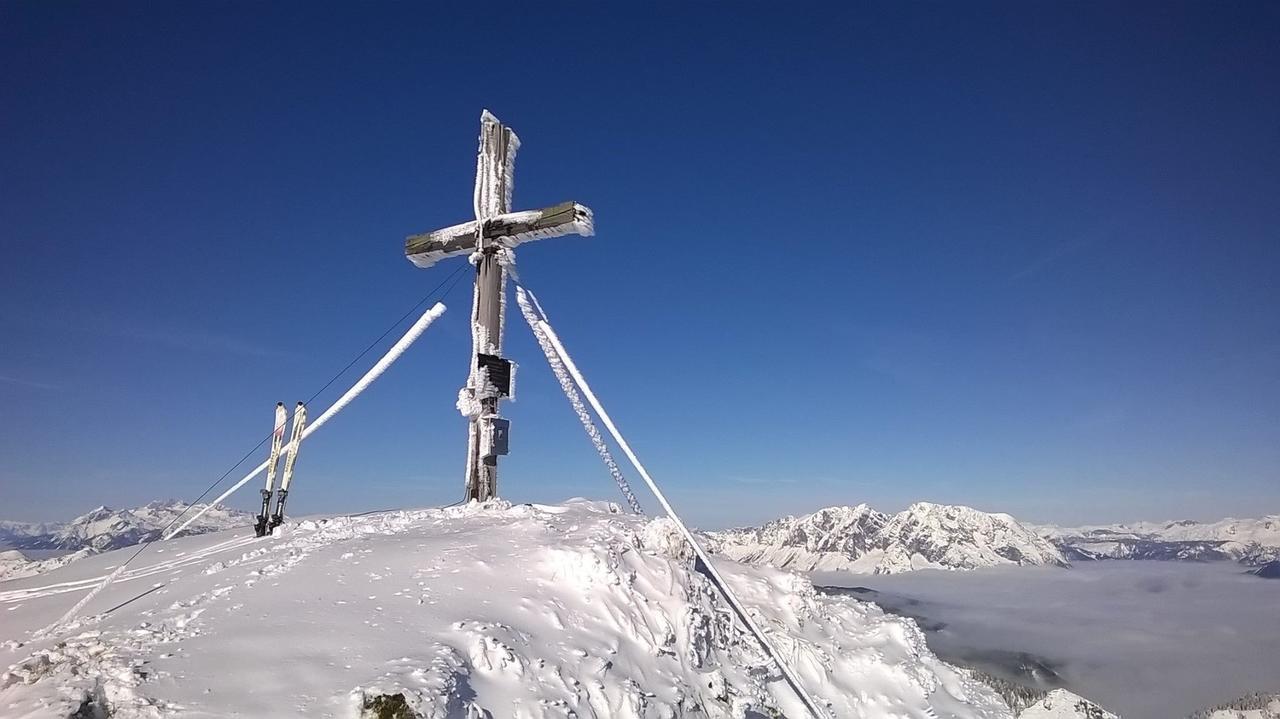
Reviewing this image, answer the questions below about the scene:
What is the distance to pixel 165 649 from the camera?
245 inches

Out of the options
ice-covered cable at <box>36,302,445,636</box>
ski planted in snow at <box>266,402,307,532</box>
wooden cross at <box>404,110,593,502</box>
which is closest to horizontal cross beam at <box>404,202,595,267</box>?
A: wooden cross at <box>404,110,593,502</box>

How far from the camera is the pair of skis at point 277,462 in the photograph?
1218 centimetres

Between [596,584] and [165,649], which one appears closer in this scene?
[165,649]

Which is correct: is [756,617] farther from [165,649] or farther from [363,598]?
[165,649]

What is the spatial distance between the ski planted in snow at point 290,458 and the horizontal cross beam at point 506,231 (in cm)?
466

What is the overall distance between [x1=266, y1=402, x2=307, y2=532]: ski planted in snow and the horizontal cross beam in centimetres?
466

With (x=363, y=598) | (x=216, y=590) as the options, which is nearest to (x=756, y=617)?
(x=363, y=598)

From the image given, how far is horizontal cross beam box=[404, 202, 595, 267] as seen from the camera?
1340cm

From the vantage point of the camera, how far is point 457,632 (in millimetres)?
7262

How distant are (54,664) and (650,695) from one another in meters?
6.18

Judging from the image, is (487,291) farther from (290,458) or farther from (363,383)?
(290,458)

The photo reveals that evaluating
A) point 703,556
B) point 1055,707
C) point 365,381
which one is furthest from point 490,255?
point 1055,707

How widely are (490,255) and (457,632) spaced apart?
9.21m

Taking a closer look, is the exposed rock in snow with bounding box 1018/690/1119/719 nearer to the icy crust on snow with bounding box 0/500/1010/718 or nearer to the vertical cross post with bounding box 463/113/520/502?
the icy crust on snow with bounding box 0/500/1010/718
